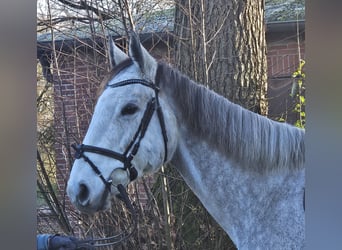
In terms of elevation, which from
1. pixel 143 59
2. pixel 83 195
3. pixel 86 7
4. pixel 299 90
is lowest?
pixel 83 195

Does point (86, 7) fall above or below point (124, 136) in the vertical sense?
above

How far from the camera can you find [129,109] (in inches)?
87.5

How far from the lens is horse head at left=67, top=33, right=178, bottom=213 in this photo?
215 centimetres

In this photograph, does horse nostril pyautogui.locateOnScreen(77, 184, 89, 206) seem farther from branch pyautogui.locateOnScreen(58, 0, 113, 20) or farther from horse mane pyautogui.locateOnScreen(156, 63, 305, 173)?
branch pyautogui.locateOnScreen(58, 0, 113, 20)

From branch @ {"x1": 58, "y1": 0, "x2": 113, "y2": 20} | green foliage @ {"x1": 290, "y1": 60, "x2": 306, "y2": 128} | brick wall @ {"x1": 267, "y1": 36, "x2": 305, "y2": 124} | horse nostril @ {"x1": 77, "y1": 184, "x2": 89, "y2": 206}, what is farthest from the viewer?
brick wall @ {"x1": 267, "y1": 36, "x2": 305, "y2": 124}

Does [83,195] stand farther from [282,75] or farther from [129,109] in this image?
[282,75]

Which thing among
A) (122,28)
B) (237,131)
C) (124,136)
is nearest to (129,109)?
(124,136)

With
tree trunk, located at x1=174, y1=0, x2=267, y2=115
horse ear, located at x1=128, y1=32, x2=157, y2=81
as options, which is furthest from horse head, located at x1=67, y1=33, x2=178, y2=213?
tree trunk, located at x1=174, y1=0, x2=267, y2=115

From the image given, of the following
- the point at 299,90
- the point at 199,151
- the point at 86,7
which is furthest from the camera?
the point at 299,90

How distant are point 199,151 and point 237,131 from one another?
20 cm

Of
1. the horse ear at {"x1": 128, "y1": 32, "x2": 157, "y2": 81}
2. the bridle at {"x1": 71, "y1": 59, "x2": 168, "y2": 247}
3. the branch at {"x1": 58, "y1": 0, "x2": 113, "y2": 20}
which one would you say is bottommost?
the bridle at {"x1": 71, "y1": 59, "x2": 168, "y2": 247}

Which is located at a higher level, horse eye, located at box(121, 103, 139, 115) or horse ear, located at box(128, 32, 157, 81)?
horse ear, located at box(128, 32, 157, 81)

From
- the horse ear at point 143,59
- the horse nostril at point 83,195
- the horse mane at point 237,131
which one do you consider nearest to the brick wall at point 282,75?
the horse mane at point 237,131

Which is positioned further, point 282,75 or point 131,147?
point 282,75
